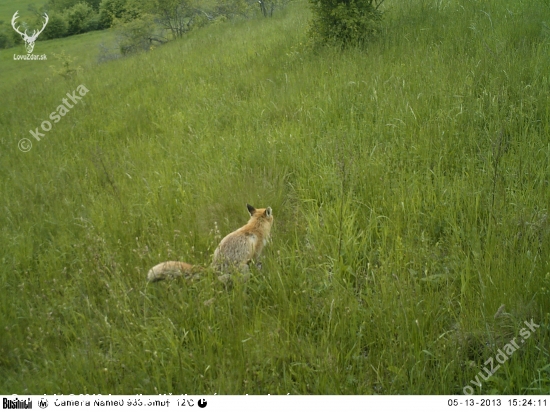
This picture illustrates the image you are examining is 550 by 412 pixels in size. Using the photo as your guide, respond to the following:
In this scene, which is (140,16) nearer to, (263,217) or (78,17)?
(78,17)

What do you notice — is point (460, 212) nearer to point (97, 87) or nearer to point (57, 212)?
point (57, 212)

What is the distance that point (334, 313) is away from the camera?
9.57 ft

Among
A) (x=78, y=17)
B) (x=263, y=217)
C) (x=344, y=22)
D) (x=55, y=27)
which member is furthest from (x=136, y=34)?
(x=263, y=217)

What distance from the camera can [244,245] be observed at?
356cm

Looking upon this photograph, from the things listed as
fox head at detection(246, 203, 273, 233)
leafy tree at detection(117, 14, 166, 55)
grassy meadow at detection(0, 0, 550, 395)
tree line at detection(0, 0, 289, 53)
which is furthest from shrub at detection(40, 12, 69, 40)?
fox head at detection(246, 203, 273, 233)

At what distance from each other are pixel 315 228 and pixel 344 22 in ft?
16.8

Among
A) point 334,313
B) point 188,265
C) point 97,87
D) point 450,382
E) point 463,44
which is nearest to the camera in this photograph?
point 450,382

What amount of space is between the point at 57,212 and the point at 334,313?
3498 mm

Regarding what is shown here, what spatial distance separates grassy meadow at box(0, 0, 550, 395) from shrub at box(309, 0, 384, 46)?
363 mm

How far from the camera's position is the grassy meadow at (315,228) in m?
2.68

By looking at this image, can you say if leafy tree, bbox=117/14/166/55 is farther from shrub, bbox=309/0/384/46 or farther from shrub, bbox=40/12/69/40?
shrub, bbox=309/0/384/46

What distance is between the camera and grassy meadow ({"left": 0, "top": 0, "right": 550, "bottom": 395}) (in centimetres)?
268

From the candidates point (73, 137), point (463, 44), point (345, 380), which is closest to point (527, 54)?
point (463, 44)

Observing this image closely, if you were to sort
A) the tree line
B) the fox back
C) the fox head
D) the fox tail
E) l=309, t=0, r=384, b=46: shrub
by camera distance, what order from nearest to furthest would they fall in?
the fox tail
the fox back
the fox head
l=309, t=0, r=384, b=46: shrub
the tree line
